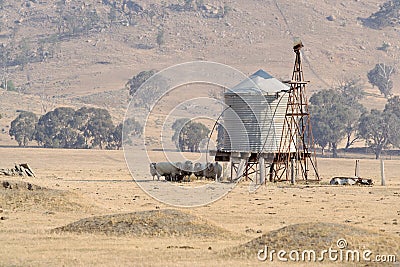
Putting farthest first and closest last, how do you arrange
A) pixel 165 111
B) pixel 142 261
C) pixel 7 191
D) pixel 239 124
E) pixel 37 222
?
pixel 165 111 → pixel 239 124 → pixel 7 191 → pixel 37 222 → pixel 142 261

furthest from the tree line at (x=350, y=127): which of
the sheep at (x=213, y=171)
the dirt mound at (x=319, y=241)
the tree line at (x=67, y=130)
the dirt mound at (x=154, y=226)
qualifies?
the dirt mound at (x=319, y=241)

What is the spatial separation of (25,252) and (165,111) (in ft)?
480

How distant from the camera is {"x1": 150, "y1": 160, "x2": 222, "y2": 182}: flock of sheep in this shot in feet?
188

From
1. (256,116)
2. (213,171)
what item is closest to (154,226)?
(213,171)

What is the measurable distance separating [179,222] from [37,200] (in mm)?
11841

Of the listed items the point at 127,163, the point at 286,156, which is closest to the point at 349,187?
the point at 286,156

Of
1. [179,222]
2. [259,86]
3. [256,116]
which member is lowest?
[179,222]

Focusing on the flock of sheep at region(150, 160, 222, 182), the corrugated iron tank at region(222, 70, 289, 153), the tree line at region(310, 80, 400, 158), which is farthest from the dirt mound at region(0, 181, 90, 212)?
the tree line at region(310, 80, 400, 158)

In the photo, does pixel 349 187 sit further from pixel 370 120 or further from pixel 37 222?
pixel 370 120

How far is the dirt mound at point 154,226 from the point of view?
27.7m

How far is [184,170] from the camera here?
5716 cm

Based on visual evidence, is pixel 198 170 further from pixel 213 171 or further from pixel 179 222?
pixel 179 222

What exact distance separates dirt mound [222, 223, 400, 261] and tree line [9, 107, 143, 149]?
347ft

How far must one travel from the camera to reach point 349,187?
55656mm
